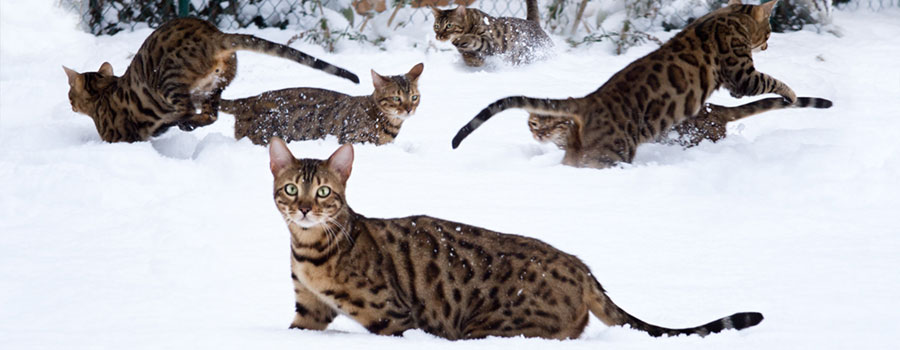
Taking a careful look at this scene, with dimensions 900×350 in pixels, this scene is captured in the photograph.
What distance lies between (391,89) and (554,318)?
11.2 ft

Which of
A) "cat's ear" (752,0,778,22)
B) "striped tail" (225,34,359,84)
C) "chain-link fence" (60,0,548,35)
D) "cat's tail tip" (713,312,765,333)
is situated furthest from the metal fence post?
"cat's tail tip" (713,312,765,333)

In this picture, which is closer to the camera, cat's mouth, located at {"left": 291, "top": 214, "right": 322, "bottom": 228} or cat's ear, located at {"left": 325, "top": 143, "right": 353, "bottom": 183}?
cat's mouth, located at {"left": 291, "top": 214, "right": 322, "bottom": 228}

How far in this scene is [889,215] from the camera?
15.2ft

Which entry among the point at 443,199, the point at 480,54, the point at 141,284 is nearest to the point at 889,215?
the point at 443,199

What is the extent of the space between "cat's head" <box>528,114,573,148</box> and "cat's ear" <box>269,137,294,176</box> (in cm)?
271

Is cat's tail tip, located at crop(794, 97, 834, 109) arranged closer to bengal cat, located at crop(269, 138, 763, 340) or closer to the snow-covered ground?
the snow-covered ground

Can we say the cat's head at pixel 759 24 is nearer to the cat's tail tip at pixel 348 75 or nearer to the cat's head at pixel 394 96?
the cat's head at pixel 394 96

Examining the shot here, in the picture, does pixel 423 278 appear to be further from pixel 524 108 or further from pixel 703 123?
pixel 703 123

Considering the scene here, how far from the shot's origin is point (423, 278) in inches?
124

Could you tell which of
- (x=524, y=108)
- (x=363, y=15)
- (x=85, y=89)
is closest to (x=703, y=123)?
(x=524, y=108)

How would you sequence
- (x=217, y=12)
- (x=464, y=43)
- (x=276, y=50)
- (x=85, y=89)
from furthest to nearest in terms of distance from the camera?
(x=217, y=12)
(x=464, y=43)
(x=85, y=89)
(x=276, y=50)

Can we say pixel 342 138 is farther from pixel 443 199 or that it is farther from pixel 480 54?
pixel 480 54

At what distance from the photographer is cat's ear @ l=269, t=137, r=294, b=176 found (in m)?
3.16

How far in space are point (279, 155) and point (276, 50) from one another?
2.57 meters
